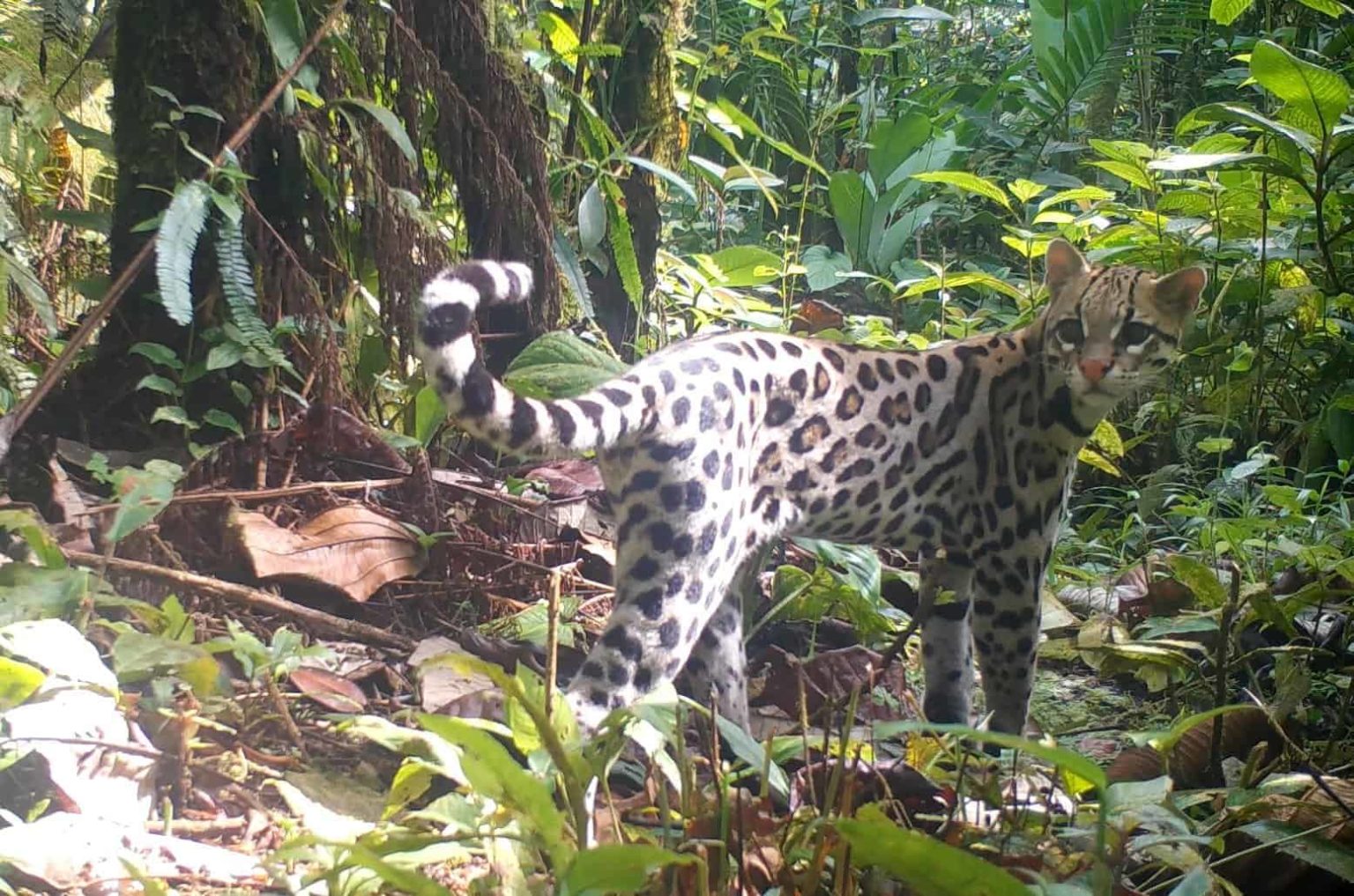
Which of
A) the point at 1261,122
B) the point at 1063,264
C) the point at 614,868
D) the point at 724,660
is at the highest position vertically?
the point at 1261,122

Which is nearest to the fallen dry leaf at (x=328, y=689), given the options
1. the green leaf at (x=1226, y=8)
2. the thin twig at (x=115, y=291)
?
the thin twig at (x=115, y=291)

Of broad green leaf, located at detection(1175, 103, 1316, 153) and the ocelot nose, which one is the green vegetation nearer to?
broad green leaf, located at detection(1175, 103, 1316, 153)

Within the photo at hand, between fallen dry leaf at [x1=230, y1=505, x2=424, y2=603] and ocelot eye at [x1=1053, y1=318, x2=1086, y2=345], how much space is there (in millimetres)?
1804

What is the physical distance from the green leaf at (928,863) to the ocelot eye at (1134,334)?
224cm

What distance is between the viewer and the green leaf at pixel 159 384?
3.02m

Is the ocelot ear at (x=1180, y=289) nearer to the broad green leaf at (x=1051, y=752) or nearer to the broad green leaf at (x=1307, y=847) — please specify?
the broad green leaf at (x=1307, y=847)

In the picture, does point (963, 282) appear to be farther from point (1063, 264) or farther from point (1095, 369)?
point (1095, 369)

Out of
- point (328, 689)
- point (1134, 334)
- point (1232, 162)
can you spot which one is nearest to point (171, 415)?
point (328, 689)

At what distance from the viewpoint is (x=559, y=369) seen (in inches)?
116

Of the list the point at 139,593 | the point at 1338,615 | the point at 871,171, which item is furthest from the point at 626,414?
the point at 871,171

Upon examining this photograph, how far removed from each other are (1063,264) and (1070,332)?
9.5 inches

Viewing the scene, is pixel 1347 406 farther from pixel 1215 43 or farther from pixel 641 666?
pixel 1215 43

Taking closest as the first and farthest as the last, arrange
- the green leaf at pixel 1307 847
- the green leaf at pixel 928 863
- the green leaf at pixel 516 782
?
the green leaf at pixel 928 863 < the green leaf at pixel 516 782 < the green leaf at pixel 1307 847

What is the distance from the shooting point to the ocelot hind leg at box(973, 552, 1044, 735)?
3.24m
